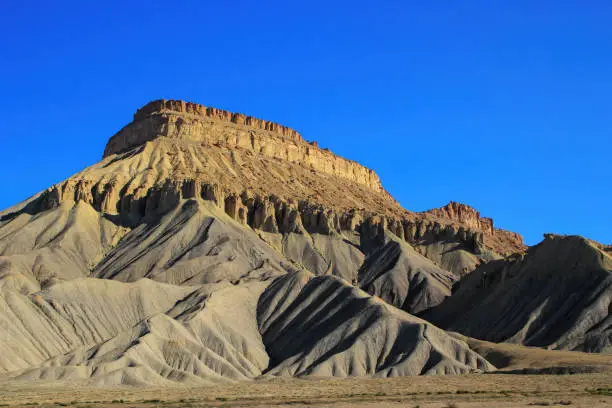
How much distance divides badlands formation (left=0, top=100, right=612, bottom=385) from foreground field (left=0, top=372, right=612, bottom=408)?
7301 mm

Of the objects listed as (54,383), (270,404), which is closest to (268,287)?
(54,383)

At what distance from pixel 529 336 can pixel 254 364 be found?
3150 cm

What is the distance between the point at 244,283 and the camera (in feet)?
449

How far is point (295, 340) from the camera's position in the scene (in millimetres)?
117688

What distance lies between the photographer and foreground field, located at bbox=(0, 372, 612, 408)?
242ft

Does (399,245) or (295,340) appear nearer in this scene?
(295,340)

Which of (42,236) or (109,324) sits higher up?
(42,236)

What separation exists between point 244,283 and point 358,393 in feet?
180

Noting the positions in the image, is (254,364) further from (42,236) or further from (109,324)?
(42,236)

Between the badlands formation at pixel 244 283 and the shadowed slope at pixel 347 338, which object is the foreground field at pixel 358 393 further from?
the badlands formation at pixel 244 283

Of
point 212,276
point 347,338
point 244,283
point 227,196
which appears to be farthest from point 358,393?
point 227,196

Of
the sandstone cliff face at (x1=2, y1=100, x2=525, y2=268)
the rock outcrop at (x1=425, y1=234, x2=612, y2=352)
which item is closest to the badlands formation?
the rock outcrop at (x1=425, y1=234, x2=612, y2=352)

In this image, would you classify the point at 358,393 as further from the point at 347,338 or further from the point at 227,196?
the point at 227,196

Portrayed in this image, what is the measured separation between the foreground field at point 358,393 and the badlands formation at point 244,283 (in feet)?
24.0
